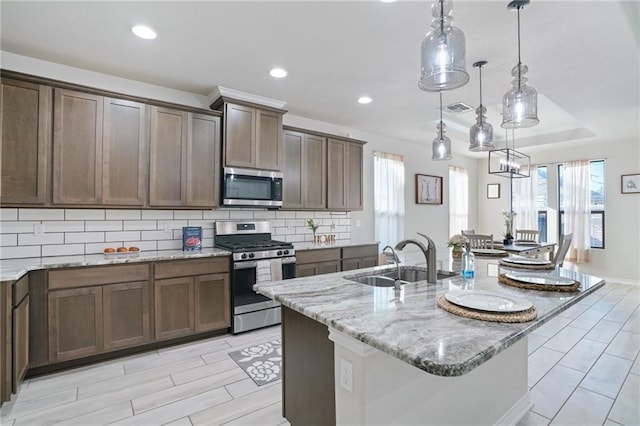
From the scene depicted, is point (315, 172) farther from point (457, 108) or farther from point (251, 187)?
point (457, 108)

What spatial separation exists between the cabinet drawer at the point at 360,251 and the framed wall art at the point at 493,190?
14.8 ft

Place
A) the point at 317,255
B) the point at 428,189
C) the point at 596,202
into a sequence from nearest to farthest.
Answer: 1. the point at 317,255
2. the point at 596,202
3. the point at 428,189

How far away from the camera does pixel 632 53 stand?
2672 mm

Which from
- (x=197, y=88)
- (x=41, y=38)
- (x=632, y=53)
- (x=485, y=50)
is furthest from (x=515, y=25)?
(x=41, y=38)

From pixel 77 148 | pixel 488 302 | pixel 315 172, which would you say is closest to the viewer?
pixel 488 302

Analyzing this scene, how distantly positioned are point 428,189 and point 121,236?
5.31m

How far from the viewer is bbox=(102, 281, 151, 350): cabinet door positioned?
2.72 metres

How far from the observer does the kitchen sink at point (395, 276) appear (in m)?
A: 2.06

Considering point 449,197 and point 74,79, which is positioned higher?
point 74,79

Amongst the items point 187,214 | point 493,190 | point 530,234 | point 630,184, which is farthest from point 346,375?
point 493,190

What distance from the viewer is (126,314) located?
110 inches

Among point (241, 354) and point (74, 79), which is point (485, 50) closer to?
point (241, 354)

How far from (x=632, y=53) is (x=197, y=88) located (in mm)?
4079

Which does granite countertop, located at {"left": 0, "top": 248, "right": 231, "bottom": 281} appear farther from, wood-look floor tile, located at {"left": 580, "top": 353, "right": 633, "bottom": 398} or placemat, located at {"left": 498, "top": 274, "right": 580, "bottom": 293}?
wood-look floor tile, located at {"left": 580, "top": 353, "right": 633, "bottom": 398}
